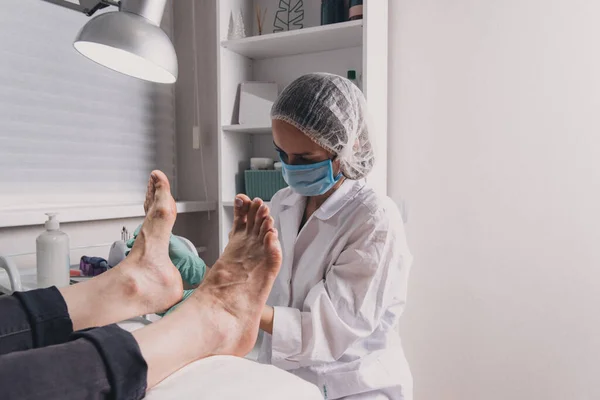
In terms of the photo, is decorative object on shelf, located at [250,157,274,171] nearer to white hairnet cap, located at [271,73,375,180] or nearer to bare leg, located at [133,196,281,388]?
white hairnet cap, located at [271,73,375,180]

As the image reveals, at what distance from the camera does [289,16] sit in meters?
2.04

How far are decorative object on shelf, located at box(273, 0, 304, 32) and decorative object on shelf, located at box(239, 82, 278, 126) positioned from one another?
0.29 m

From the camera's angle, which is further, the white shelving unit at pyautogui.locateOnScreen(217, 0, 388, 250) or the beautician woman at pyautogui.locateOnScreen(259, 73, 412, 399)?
the white shelving unit at pyautogui.locateOnScreen(217, 0, 388, 250)

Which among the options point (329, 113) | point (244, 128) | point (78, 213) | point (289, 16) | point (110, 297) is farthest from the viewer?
point (289, 16)

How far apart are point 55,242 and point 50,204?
0.55m

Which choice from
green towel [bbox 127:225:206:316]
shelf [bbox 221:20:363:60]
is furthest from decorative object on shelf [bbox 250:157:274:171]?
green towel [bbox 127:225:206:316]

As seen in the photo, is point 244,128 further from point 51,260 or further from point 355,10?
point 51,260

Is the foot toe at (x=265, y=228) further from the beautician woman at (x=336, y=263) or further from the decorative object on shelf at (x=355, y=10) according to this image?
the decorative object on shelf at (x=355, y=10)

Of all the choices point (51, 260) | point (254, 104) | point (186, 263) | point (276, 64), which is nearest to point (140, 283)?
point (186, 263)

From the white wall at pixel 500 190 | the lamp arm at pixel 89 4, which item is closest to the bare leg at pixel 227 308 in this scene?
the lamp arm at pixel 89 4

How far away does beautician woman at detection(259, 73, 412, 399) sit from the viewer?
3.30 feet

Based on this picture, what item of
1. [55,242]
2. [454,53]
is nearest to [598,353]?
[454,53]

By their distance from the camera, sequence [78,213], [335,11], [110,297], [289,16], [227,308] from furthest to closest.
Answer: [289,16]
[335,11]
[78,213]
[110,297]
[227,308]

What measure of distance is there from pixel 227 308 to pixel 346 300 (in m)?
0.30
